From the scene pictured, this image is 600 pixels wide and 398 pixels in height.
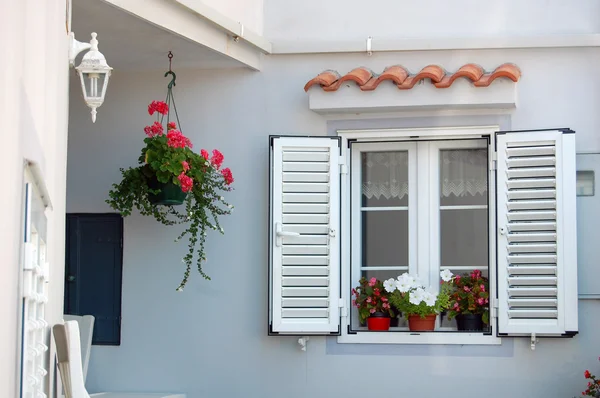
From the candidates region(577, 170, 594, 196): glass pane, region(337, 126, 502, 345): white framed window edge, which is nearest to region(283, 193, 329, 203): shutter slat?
region(337, 126, 502, 345): white framed window edge

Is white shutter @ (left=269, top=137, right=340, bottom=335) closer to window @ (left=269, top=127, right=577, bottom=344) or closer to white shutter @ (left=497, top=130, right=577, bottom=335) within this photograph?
window @ (left=269, top=127, right=577, bottom=344)

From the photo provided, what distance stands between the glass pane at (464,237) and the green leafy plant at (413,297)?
0.32 metres

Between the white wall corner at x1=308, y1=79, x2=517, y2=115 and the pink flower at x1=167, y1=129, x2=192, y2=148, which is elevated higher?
the white wall corner at x1=308, y1=79, x2=517, y2=115

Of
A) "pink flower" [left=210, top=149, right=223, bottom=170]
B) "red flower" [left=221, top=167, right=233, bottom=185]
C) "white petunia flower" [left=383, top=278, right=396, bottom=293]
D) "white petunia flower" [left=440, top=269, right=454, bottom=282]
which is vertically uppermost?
"pink flower" [left=210, top=149, right=223, bottom=170]

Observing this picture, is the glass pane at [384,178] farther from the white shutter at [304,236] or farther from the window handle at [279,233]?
the window handle at [279,233]

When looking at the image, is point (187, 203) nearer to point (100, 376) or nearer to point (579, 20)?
point (100, 376)

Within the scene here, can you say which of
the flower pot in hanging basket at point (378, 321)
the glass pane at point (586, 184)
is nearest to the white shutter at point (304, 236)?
the flower pot in hanging basket at point (378, 321)

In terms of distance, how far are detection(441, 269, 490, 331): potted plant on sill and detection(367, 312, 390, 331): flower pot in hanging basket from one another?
19.0 inches

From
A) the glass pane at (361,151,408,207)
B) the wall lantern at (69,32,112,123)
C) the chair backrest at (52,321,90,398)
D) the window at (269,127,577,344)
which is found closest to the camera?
the chair backrest at (52,321,90,398)

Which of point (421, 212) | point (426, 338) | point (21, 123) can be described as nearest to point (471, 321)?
point (426, 338)

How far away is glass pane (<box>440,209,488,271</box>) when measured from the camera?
8.30 meters

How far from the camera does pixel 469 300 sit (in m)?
8.08

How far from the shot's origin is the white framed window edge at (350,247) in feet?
26.2

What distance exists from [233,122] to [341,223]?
3.89ft
